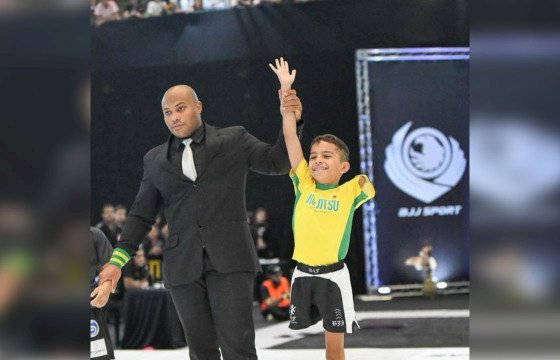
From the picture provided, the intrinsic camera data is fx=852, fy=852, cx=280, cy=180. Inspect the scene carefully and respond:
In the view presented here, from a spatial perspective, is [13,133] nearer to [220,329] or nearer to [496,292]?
[496,292]

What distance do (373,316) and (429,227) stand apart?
187cm

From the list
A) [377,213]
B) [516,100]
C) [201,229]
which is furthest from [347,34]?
[516,100]

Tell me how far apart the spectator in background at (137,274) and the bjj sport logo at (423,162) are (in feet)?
12.1

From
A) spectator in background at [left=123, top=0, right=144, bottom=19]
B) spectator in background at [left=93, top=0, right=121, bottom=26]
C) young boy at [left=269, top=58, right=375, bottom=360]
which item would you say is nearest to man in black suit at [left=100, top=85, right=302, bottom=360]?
young boy at [left=269, top=58, right=375, bottom=360]

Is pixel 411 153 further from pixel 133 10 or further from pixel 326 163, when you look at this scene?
pixel 326 163

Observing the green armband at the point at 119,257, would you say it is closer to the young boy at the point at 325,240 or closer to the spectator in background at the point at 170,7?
the young boy at the point at 325,240

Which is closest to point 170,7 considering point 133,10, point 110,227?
point 133,10

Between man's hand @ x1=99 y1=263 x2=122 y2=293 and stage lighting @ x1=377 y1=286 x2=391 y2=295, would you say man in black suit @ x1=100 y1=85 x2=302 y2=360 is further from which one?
stage lighting @ x1=377 y1=286 x2=391 y2=295

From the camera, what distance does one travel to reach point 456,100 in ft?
35.6

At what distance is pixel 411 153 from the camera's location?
10.8 metres

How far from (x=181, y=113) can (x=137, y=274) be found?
5134 mm

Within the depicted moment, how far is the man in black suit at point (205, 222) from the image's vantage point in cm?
328

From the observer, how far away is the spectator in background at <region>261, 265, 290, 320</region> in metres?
9.40

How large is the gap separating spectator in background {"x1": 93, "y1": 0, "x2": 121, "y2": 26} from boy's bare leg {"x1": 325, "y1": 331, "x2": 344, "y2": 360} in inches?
310
